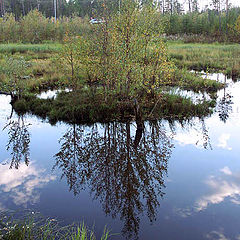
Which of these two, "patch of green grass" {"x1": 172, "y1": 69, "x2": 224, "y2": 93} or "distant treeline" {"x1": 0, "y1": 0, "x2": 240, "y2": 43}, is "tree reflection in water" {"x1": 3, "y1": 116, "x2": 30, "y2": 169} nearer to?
"patch of green grass" {"x1": 172, "y1": 69, "x2": 224, "y2": 93}

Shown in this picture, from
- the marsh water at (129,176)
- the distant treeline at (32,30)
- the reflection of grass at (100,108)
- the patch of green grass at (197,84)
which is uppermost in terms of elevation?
the distant treeline at (32,30)

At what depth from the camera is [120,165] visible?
8.20 meters

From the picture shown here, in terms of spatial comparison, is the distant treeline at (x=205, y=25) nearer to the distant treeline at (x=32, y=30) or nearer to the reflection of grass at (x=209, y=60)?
the distant treeline at (x=32, y=30)

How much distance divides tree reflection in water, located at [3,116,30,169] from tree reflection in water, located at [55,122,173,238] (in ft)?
3.32

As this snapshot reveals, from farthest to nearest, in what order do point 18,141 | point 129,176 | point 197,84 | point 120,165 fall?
point 197,84
point 18,141
point 120,165
point 129,176

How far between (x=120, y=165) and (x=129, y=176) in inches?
25.1

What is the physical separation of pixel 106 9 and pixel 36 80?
21.8ft

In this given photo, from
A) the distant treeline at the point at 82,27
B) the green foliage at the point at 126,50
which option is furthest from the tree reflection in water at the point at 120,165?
the distant treeline at the point at 82,27

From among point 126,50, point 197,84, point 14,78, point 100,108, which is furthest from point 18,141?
point 197,84

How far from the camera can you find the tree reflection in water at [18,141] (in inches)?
346

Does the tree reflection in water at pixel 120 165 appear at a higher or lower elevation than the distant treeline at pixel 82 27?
lower

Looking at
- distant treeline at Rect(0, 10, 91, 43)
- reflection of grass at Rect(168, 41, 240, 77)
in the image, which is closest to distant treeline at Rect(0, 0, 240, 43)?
distant treeline at Rect(0, 10, 91, 43)

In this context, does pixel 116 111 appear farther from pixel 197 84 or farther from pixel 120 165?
pixel 197 84

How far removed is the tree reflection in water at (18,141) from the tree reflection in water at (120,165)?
1.01 meters
